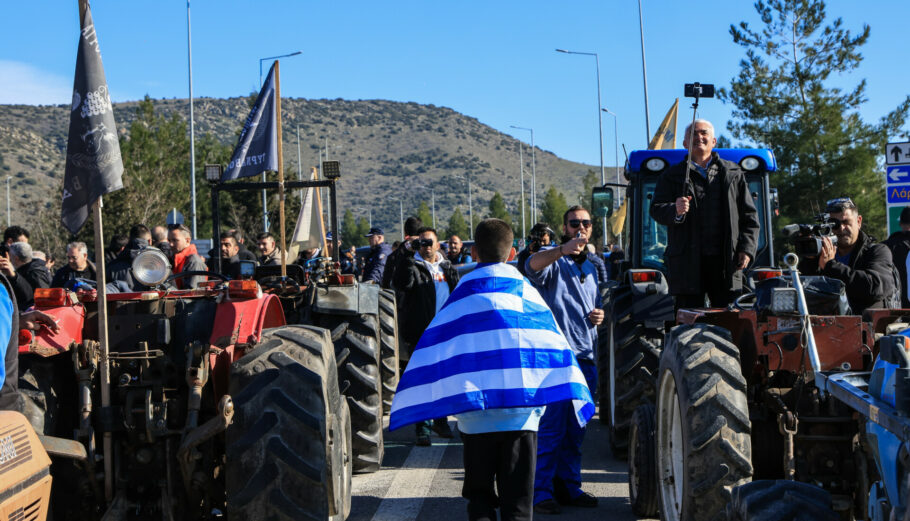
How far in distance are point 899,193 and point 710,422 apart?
7.59 metres

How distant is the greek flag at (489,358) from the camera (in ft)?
15.6

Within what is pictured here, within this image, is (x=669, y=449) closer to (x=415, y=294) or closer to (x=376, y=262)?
(x=415, y=294)

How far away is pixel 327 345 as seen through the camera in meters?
5.75

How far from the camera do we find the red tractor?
4.91 metres

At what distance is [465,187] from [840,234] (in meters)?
132

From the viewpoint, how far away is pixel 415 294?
406 inches

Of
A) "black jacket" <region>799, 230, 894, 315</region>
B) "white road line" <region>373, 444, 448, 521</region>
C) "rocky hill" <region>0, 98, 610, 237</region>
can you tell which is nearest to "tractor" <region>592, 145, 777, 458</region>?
"white road line" <region>373, 444, 448, 521</region>

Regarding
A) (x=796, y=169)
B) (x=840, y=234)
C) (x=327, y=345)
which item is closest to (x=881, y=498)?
(x=327, y=345)

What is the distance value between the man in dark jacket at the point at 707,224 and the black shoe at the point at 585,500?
150cm

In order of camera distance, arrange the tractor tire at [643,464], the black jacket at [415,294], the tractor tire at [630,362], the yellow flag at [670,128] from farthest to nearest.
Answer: the yellow flag at [670,128] < the black jacket at [415,294] < the tractor tire at [630,362] < the tractor tire at [643,464]

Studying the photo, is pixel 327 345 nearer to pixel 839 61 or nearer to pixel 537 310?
pixel 537 310

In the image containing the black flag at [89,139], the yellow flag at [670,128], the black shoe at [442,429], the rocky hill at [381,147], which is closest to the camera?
the black flag at [89,139]

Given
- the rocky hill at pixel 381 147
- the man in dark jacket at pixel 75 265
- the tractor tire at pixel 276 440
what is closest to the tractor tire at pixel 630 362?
the tractor tire at pixel 276 440

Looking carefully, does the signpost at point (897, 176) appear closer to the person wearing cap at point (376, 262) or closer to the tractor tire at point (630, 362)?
the tractor tire at point (630, 362)
